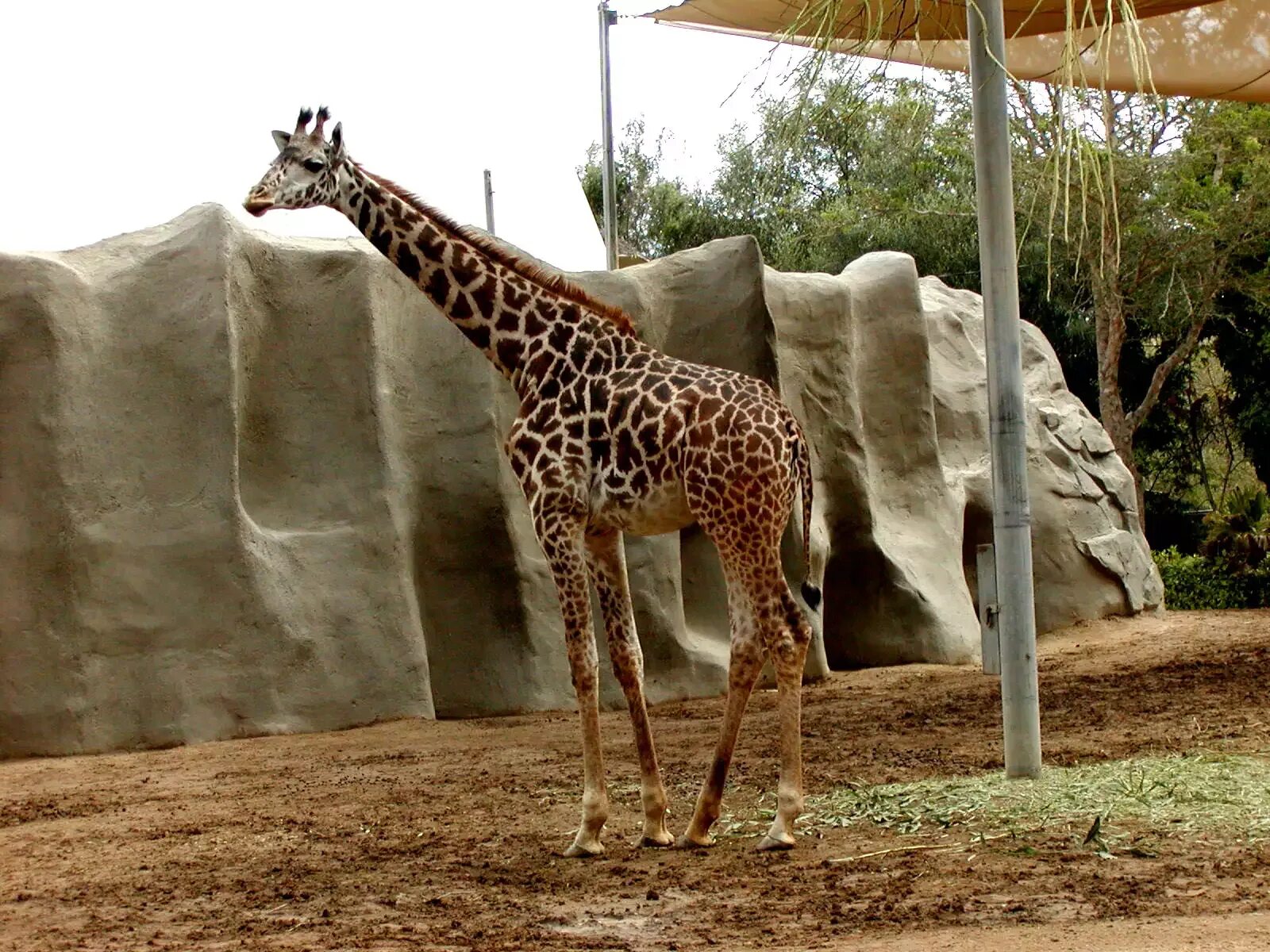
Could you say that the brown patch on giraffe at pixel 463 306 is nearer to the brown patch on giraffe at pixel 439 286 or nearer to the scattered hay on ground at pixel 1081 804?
the brown patch on giraffe at pixel 439 286

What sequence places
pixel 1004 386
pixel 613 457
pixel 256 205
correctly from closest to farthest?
pixel 613 457
pixel 256 205
pixel 1004 386

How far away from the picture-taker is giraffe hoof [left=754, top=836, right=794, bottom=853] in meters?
4.72

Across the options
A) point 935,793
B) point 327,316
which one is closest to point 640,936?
point 935,793

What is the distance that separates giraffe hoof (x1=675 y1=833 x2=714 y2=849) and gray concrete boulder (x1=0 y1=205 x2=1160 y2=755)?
10.8 ft

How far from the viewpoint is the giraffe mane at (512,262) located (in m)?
5.39

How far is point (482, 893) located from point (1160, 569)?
1245cm

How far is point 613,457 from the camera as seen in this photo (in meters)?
5.04

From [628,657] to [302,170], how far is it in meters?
2.21

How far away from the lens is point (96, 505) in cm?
740

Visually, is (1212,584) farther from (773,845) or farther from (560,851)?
(560,851)

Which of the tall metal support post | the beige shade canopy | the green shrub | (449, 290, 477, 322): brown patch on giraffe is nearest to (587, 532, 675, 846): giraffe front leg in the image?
(449, 290, 477, 322): brown patch on giraffe

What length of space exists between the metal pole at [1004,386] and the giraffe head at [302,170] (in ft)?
8.16

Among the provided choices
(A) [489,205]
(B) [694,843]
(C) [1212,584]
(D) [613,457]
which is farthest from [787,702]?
(C) [1212,584]

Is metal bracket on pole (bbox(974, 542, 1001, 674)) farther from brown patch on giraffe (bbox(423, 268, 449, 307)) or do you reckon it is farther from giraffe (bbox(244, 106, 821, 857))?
brown patch on giraffe (bbox(423, 268, 449, 307))
